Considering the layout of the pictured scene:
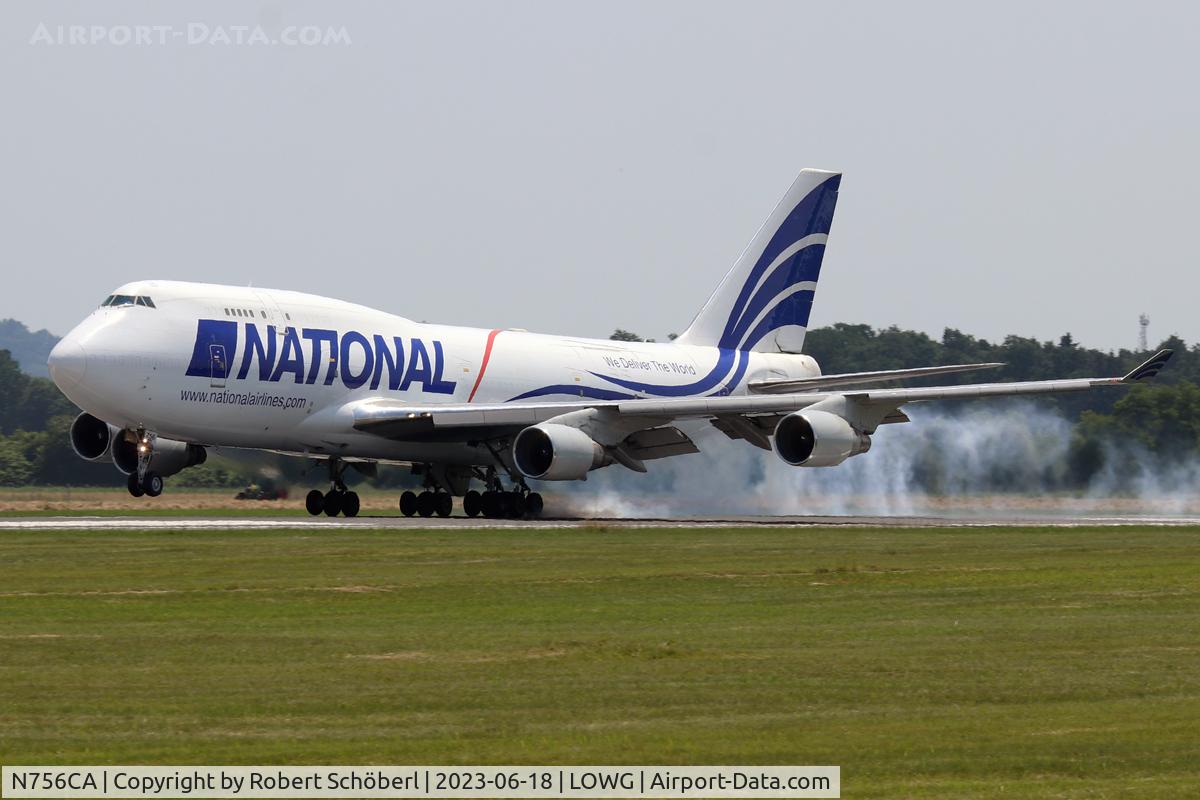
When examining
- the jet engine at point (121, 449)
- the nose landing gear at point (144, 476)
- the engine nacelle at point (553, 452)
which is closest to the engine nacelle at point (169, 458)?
the jet engine at point (121, 449)

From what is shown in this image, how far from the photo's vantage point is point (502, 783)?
10250 mm

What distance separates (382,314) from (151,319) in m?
6.20

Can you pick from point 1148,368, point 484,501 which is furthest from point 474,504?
point 1148,368

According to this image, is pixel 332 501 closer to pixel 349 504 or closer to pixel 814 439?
pixel 349 504

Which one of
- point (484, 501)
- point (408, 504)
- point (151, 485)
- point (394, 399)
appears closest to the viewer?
point (151, 485)

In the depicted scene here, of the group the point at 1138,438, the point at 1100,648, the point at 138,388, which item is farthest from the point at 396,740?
the point at 1138,438

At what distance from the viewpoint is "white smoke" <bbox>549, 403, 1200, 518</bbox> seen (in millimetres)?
44438

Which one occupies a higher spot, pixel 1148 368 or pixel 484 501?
pixel 1148 368

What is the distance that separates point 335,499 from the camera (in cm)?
4050

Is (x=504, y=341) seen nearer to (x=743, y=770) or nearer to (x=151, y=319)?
(x=151, y=319)

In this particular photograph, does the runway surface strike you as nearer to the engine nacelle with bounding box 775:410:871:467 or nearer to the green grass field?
the engine nacelle with bounding box 775:410:871:467

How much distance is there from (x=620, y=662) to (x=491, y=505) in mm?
24643

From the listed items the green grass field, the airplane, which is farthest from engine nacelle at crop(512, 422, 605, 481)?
the green grass field

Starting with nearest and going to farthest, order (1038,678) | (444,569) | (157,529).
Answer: (1038,678) < (444,569) < (157,529)
